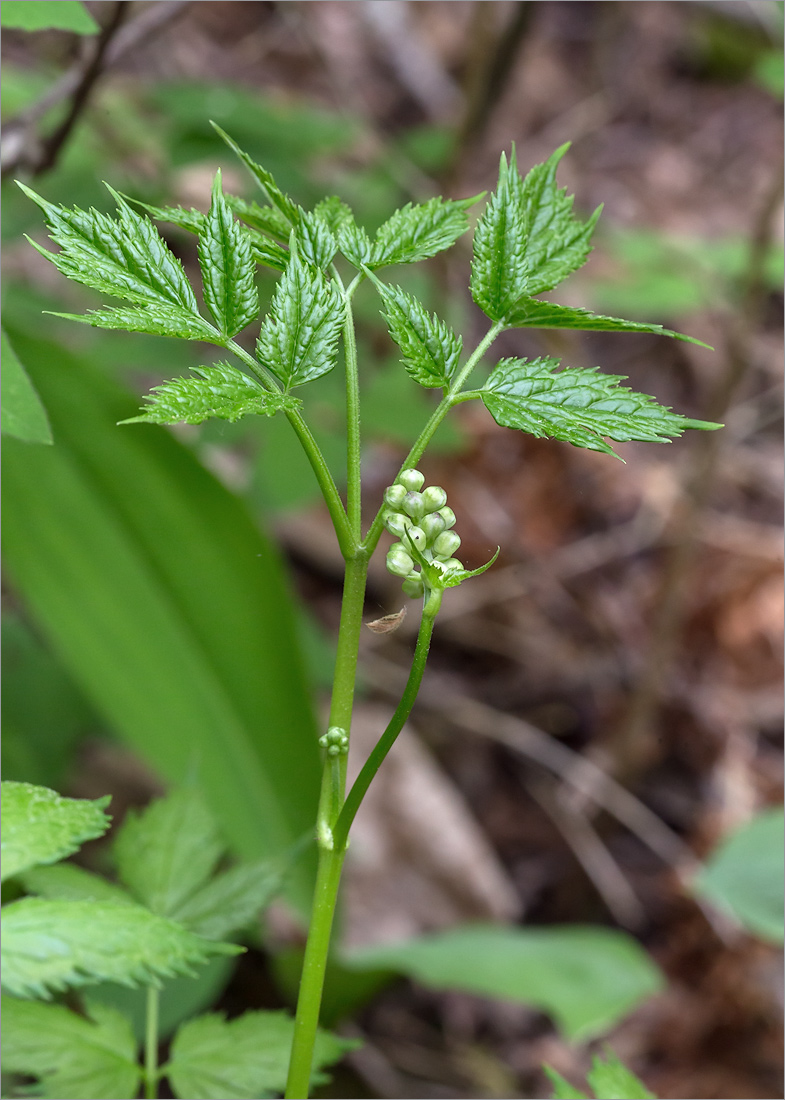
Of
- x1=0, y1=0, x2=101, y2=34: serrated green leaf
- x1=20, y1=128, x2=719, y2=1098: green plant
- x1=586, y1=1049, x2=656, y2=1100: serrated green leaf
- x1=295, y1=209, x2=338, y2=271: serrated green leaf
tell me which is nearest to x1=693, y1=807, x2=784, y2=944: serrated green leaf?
x1=586, y1=1049, x2=656, y2=1100: serrated green leaf

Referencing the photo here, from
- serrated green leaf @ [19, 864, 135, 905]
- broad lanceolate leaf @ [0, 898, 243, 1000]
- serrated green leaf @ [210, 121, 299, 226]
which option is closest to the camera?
broad lanceolate leaf @ [0, 898, 243, 1000]

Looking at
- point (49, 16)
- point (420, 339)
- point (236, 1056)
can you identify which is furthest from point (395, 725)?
point (49, 16)

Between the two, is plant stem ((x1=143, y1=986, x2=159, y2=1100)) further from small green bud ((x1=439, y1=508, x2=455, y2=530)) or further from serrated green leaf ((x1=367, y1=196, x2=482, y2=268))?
serrated green leaf ((x1=367, y1=196, x2=482, y2=268))

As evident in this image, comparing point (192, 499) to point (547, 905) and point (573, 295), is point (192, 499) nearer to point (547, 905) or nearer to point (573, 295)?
point (547, 905)

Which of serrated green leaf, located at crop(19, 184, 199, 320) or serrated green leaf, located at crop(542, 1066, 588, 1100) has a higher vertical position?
serrated green leaf, located at crop(19, 184, 199, 320)

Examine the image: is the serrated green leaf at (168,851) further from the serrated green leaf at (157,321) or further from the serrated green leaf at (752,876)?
the serrated green leaf at (752,876)

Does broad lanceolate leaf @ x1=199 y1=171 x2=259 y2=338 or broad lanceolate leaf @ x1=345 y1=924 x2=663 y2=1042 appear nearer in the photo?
broad lanceolate leaf @ x1=199 y1=171 x2=259 y2=338

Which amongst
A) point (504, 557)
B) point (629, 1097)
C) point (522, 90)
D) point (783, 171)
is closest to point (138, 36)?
point (783, 171)
